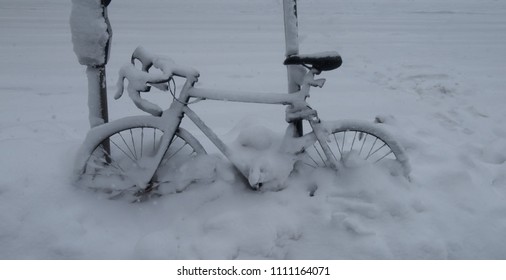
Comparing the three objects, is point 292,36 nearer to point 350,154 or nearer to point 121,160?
point 350,154

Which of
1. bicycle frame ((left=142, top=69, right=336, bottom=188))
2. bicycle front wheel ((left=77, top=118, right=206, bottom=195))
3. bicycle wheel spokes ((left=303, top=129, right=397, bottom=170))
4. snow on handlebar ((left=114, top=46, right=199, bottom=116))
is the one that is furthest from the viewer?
bicycle wheel spokes ((left=303, top=129, right=397, bottom=170))

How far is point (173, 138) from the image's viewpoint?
2795mm

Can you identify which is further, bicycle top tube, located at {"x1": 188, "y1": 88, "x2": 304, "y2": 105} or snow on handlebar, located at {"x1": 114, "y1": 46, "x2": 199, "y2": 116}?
bicycle top tube, located at {"x1": 188, "y1": 88, "x2": 304, "y2": 105}

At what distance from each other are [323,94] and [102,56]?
9.54ft

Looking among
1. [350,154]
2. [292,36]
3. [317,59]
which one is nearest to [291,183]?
[350,154]

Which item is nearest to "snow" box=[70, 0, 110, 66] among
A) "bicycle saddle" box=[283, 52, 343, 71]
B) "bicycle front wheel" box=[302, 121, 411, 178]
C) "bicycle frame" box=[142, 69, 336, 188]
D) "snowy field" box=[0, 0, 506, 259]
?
"bicycle frame" box=[142, 69, 336, 188]

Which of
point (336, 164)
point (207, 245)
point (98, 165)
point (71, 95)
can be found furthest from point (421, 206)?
point (71, 95)

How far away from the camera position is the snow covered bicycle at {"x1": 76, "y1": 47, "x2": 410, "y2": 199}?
2.53 m

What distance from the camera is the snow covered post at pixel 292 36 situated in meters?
2.77

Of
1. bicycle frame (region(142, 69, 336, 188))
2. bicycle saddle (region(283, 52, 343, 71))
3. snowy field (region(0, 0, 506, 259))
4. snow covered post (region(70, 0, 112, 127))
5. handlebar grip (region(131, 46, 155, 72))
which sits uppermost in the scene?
snow covered post (region(70, 0, 112, 127))

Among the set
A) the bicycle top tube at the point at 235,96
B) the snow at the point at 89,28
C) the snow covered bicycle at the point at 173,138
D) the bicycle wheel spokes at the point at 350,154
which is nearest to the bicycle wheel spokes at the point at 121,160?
the snow covered bicycle at the point at 173,138

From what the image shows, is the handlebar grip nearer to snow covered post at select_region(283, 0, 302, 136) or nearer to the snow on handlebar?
the snow on handlebar

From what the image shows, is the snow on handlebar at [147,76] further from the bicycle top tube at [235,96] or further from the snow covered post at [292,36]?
the snow covered post at [292,36]

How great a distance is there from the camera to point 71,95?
4637 millimetres
